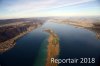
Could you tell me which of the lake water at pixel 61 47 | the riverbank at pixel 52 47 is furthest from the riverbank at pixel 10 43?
the riverbank at pixel 52 47

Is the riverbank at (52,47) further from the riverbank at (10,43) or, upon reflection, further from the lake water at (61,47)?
the riverbank at (10,43)

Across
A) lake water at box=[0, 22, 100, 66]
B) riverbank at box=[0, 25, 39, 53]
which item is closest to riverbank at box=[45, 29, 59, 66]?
lake water at box=[0, 22, 100, 66]

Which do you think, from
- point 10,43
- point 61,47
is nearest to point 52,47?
point 61,47

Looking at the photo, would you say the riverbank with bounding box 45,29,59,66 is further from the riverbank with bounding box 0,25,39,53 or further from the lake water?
the riverbank with bounding box 0,25,39,53

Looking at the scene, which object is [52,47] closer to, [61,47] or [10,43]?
[61,47]

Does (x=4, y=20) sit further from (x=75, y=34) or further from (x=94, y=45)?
(x=94, y=45)
